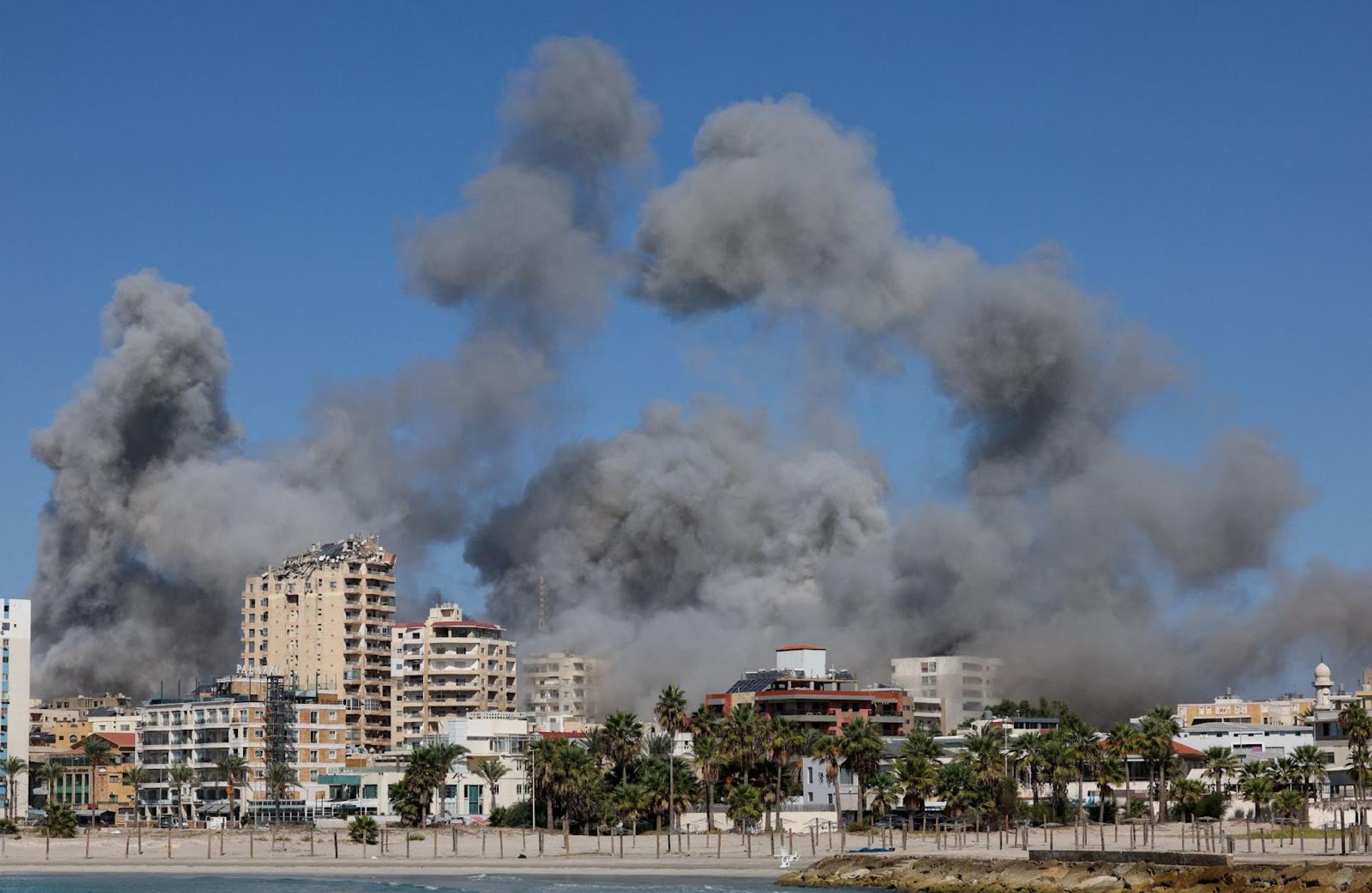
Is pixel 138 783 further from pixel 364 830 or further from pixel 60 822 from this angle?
pixel 364 830

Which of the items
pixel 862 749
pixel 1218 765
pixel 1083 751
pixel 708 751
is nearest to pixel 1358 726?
pixel 1218 765

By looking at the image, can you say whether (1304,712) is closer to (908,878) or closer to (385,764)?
(385,764)

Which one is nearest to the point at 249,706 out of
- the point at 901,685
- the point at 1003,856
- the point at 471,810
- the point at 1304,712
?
the point at 471,810

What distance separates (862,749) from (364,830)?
26228 mm

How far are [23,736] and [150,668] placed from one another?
36.6 metres

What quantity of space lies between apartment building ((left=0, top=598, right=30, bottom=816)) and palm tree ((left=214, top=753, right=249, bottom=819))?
1829 cm

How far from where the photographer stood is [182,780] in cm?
13150

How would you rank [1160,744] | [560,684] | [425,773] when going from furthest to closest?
[560,684]
[425,773]
[1160,744]

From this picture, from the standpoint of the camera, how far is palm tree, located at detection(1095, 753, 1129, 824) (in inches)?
4176

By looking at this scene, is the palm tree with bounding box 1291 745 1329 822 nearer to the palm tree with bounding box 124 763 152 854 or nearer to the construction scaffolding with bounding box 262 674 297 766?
the palm tree with bounding box 124 763 152 854

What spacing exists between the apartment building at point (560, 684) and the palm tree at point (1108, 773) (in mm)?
72016

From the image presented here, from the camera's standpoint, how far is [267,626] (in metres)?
172

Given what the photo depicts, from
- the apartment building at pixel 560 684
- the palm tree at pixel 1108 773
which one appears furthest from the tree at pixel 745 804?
the apartment building at pixel 560 684

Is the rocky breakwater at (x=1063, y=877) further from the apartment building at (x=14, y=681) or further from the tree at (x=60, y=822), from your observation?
the apartment building at (x=14, y=681)
